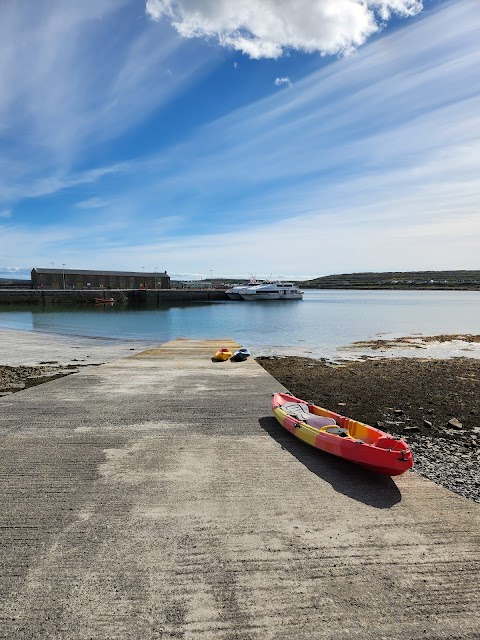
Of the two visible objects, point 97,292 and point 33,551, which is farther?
point 97,292

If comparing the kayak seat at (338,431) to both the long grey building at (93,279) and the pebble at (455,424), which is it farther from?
the long grey building at (93,279)

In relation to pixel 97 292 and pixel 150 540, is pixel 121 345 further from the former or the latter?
pixel 97 292

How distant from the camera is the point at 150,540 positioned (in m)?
4.05

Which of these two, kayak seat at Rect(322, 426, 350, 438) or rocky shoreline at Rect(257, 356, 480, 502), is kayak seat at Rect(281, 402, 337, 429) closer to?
A: kayak seat at Rect(322, 426, 350, 438)

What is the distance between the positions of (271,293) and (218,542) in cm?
9853

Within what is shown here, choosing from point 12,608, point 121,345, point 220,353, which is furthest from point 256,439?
point 121,345

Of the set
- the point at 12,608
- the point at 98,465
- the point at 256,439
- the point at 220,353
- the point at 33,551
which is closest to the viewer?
the point at 12,608

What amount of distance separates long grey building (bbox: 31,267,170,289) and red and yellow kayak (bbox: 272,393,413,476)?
102 metres

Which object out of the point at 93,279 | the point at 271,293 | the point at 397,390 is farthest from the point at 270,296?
the point at 397,390

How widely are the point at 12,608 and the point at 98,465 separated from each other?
8.58 feet

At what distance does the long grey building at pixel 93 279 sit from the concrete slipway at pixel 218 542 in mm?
102649

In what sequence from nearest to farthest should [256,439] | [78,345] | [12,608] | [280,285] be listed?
1. [12,608]
2. [256,439]
3. [78,345]
4. [280,285]

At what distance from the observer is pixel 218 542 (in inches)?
159

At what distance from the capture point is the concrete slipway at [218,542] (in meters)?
3.08
